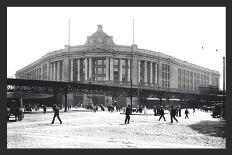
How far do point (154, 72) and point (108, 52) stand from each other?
23.3 metres

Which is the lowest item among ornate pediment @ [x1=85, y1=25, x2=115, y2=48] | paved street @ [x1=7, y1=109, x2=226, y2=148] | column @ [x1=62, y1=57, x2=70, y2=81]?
paved street @ [x1=7, y1=109, x2=226, y2=148]

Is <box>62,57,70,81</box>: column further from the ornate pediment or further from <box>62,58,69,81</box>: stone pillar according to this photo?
the ornate pediment

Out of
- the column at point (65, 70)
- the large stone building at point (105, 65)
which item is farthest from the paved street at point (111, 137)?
the column at point (65, 70)

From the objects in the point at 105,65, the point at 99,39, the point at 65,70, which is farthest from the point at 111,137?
the point at 65,70

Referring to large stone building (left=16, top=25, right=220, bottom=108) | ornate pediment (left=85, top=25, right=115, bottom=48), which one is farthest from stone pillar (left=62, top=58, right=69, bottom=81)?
ornate pediment (left=85, top=25, right=115, bottom=48)

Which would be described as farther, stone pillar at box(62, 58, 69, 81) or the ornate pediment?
stone pillar at box(62, 58, 69, 81)

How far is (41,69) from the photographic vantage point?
130 metres

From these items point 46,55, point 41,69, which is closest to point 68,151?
point 46,55

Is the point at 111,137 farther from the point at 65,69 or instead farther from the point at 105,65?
the point at 65,69

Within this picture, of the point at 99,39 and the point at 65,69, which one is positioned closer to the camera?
the point at 99,39

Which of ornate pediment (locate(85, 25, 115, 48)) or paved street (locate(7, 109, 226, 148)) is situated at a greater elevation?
ornate pediment (locate(85, 25, 115, 48))

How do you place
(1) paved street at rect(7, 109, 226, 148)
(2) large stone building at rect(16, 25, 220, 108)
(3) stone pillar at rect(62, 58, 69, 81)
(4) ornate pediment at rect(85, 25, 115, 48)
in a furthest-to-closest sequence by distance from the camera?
1. (3) stone pillar at rect(62, 58, 69, 81)
2. (4) ornate pediment at rect(85, 25, 115, 48)
3. (2) large stone building at rect(16, 25, 220, 108)
4. (1) paved street at rect(7, 109, 226, 148)

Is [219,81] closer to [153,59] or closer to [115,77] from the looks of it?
[153,59]

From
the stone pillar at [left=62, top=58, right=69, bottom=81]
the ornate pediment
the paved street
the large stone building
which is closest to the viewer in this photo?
the paved street
